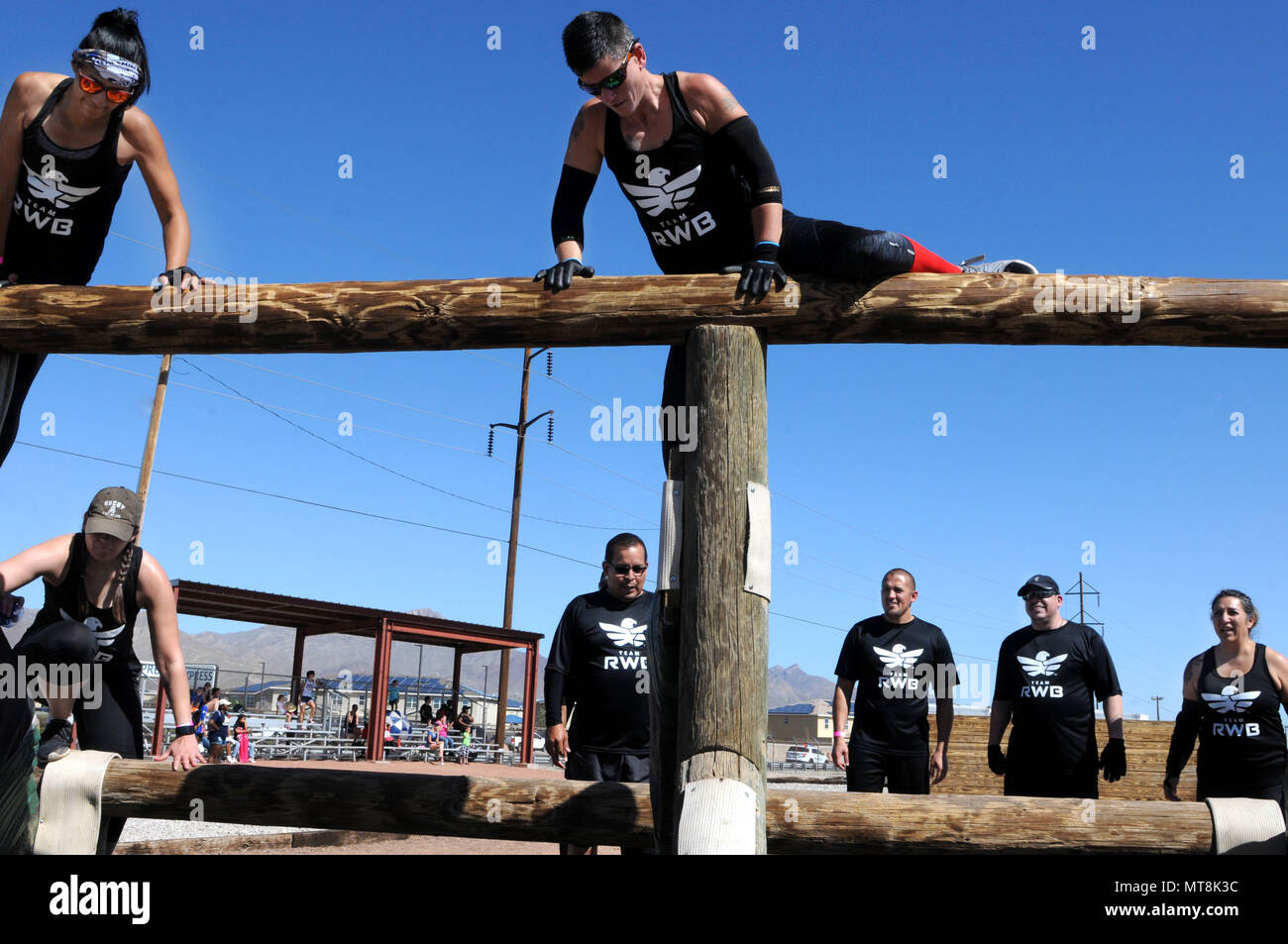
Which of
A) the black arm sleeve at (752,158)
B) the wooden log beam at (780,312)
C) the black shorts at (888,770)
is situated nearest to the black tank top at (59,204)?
the wooden log beam at (780,312)

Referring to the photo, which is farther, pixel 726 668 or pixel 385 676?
pixel 385 676

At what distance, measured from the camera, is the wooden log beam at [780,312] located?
3.40 meters

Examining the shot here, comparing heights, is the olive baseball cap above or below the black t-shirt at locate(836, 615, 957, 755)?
above

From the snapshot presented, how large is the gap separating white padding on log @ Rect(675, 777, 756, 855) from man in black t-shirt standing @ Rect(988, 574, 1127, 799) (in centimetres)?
305

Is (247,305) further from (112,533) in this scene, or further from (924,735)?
(924,735)

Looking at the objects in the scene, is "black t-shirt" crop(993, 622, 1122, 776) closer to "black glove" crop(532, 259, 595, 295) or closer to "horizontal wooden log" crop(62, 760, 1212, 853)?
"horizontal wooden log" crop(62, 760, 1212, 853)

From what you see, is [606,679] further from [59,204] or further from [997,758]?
[59,204]

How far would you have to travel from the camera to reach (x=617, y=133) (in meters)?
3.78

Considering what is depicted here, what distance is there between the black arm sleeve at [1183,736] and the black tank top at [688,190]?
3.45 meters

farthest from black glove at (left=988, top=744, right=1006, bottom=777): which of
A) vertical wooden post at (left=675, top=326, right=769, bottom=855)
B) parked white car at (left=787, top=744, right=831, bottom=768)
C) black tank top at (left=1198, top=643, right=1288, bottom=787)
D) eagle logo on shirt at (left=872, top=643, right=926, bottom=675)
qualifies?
parked white car at (left=787, top=744, right=831, bottom=768)

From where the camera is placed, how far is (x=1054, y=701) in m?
5.45

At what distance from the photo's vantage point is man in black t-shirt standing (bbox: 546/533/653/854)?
515 centimetres
